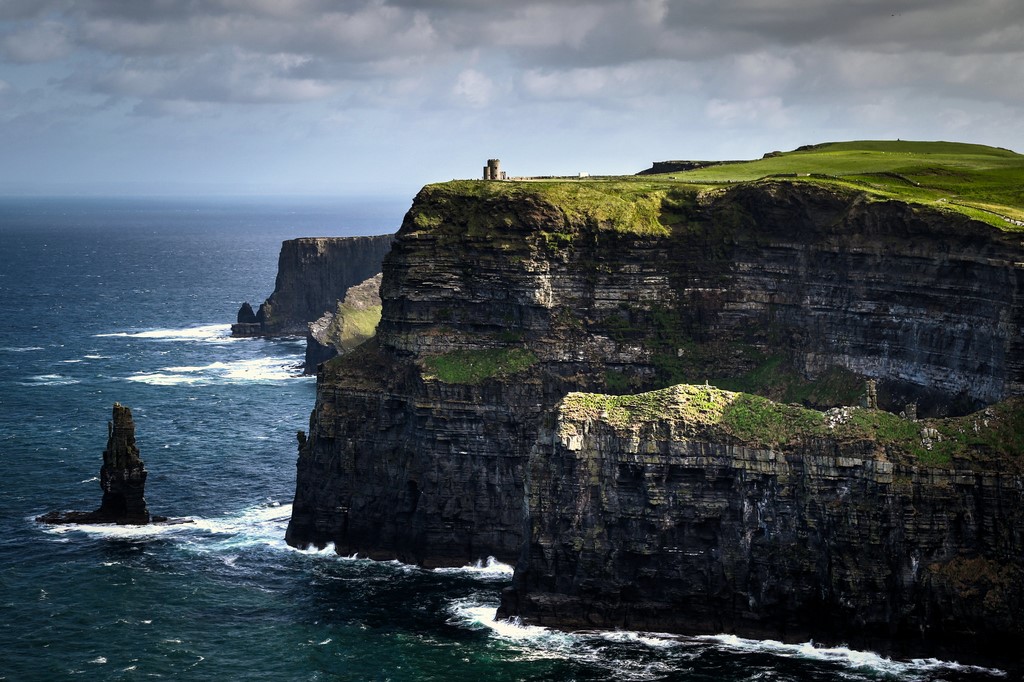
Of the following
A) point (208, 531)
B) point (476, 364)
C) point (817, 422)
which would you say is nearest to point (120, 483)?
point (208, 531)

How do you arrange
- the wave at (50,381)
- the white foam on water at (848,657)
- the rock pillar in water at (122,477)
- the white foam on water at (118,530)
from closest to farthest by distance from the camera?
1. the white foam on water at (848,657)
2. the white foam on water at (118,530)
3. the rock pillar in water at (122,477)
4. the wave at (50,381)

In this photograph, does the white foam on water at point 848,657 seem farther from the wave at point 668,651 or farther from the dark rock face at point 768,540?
the dark rock face at point 768,540

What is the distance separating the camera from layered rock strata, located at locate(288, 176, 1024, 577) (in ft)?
373

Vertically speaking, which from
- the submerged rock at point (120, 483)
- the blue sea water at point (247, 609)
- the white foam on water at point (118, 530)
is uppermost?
the submerged rock at point (120, 483)

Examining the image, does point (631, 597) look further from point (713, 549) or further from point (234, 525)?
point (234, 525)

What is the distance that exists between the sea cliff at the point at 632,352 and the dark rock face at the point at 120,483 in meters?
14.7

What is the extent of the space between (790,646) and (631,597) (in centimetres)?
1124

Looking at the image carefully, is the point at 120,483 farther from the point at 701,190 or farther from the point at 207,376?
the point at 207,376

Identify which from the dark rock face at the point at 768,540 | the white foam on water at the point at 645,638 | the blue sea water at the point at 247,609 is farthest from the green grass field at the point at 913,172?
the blue sea water at the point at 247,609

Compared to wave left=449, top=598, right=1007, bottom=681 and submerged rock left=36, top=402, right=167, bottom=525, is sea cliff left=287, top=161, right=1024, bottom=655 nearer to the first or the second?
wave left=449, top=598, right=1007, bottom=681

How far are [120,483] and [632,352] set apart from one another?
148 ft

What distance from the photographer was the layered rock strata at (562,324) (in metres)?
114

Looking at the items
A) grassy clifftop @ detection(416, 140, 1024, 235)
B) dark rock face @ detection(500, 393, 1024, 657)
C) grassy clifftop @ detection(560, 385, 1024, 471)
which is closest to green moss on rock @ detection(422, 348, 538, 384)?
grassy clifftop @ detection(416, 140, 1024, 235)

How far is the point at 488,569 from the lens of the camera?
11375 centimetres
